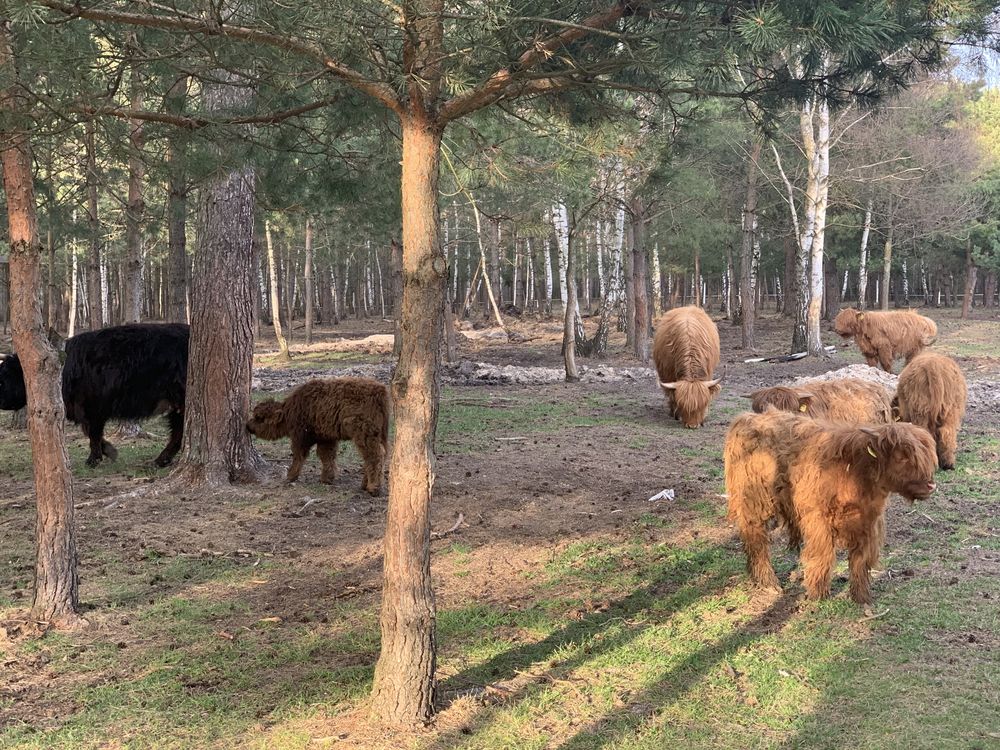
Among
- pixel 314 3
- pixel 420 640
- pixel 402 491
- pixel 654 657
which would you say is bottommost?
pixel 654 657

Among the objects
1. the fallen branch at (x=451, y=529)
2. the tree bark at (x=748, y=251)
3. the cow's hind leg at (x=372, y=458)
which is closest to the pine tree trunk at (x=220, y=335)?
the cow's hind leg at (x=372, y=458)

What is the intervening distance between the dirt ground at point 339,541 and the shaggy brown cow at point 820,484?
0.48m

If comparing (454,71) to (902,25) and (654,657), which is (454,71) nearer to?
(902,25)

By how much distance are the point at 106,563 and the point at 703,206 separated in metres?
27.3

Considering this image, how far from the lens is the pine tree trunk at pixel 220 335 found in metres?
9.53

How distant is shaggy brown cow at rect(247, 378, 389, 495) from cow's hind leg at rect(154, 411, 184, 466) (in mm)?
1884

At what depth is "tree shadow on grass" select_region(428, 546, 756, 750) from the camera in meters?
5.02

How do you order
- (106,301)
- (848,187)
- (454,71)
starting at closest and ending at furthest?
(454,71) → (848,187) → (106,301)

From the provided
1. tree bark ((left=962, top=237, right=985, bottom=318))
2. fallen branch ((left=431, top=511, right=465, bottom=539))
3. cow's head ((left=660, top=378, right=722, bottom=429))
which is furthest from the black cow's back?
tree bark ((left=962, top=237, right=985, bottom=318))

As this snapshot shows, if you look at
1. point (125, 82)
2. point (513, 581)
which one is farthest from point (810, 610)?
point (125, 82)

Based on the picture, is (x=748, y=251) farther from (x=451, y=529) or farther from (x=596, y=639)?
(x=596, y=639)

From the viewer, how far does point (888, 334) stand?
21141 millimetres

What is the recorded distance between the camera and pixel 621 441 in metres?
12.8

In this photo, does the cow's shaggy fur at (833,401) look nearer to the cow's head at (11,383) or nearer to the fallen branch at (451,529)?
the fallen branch at (451,529)
